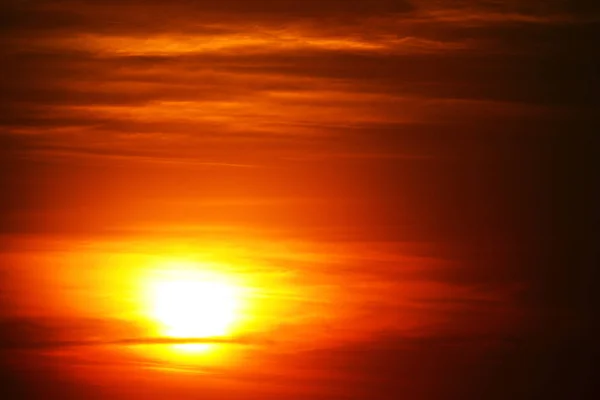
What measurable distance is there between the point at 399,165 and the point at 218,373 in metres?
1.85

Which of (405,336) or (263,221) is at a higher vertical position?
(263,221)

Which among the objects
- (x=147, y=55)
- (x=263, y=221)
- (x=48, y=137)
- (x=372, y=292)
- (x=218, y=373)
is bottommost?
(x=218, y=373)

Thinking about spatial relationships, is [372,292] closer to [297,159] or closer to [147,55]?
[297,159]

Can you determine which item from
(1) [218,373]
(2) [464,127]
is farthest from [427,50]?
(1) [218,373]

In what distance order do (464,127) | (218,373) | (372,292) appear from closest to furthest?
(218,373) → (372,292) → (464,127)

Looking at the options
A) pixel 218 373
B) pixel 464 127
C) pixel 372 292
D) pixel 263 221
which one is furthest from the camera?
pixel 464 127

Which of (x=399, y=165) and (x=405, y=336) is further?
(x=399, y=165)

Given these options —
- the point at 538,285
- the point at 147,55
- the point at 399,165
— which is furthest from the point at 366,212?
the point at 147,55

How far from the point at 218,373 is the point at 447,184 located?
187 cm

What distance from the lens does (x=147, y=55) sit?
29.6 ft

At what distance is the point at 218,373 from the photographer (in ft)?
23.0

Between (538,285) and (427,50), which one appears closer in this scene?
(538,285)

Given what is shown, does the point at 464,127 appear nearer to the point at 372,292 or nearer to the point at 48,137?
the point at 372,292

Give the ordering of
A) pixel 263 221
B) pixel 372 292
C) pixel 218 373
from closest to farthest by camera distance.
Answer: pixel 218 373
pixel 372 292
pixel 263 221
